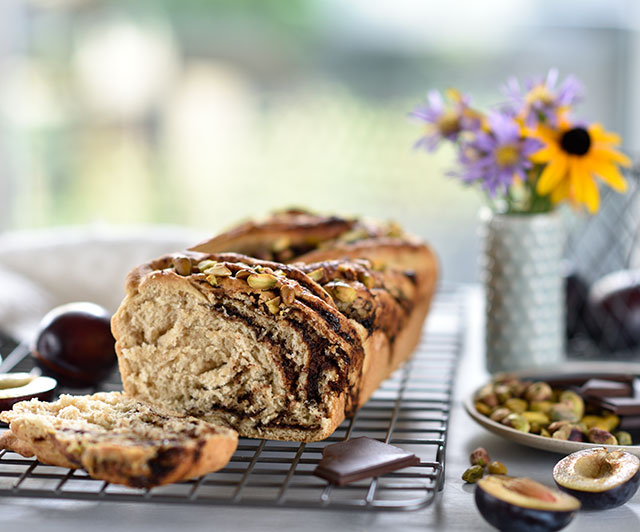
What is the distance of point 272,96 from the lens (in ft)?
19.1

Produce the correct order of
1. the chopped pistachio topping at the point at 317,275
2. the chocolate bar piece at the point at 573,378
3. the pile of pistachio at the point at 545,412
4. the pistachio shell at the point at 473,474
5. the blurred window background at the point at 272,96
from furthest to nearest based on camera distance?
the blurred window background at the point at 272,96 → the chocolate bar piece at the point at 573,378 → the chopped pistachio topping at the point at 317,275 → the pile of pistachio at the point at 545,412 → the pistachio shell at the point at 473,474

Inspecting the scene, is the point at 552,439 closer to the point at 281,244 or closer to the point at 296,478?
the point at 296,478

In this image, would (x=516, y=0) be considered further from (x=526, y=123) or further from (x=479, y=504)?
(x=479, y=504)

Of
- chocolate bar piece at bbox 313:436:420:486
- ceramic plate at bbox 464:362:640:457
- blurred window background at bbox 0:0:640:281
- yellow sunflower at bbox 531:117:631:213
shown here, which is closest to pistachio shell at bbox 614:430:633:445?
ceramic plate at bbox 464:362:640:457

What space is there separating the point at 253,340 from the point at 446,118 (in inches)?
36.8

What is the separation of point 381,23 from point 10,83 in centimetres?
242

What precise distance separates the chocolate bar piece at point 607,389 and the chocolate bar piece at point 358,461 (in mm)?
600

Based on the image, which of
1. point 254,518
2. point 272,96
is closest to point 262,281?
point 254,518

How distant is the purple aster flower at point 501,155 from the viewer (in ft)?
7.18

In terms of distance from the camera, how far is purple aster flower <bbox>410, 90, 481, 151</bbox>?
2.31m

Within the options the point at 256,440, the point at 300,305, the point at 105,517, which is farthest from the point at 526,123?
the point at 105,517

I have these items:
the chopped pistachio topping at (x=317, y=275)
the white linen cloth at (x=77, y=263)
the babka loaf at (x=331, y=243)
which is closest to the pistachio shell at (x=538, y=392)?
the babka loaf at (x=331, y=243)

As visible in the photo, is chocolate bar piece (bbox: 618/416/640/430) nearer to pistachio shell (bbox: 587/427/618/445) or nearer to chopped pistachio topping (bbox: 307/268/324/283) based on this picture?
pistachio shell (bbox: 587/427/618/445)

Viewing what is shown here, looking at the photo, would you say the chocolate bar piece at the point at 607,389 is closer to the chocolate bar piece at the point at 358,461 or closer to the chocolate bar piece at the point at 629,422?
the chocolate bar piece at the point at 629,422
